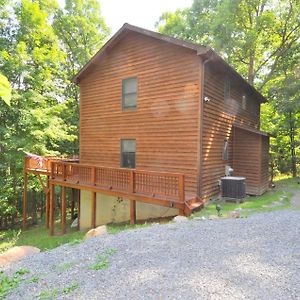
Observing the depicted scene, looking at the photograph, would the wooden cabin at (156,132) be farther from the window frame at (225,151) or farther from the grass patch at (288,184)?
the grass patch at (288,184)

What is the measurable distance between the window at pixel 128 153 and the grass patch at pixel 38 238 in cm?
371

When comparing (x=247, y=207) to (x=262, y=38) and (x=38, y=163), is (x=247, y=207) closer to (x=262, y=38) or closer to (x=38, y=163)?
(x=38, y=163)

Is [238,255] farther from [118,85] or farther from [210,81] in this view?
[118,85]

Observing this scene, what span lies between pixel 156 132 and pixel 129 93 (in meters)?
2.46

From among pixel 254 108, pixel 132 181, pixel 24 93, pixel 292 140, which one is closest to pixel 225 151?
pixel 132 181

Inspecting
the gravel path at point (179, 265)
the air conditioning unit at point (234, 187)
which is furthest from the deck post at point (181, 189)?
the air conditioning unit at point (234, 187)

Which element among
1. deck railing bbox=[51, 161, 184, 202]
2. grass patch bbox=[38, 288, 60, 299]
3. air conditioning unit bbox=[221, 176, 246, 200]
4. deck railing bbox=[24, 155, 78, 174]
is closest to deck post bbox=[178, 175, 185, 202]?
deck railing bbox=[51, 161, 184, 202]

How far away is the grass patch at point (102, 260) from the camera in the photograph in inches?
180

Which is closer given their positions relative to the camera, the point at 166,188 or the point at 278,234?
the point at 278,234

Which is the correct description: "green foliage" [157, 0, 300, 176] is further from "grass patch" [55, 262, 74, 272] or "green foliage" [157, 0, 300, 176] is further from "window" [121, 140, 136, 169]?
"grass patch" [55, 262, 74, 272]

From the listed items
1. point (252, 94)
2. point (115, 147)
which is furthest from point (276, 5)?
Answer: point (115, 147)

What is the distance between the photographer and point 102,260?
16.0 feet

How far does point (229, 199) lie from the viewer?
10.8 m

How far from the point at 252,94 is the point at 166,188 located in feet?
33.0
